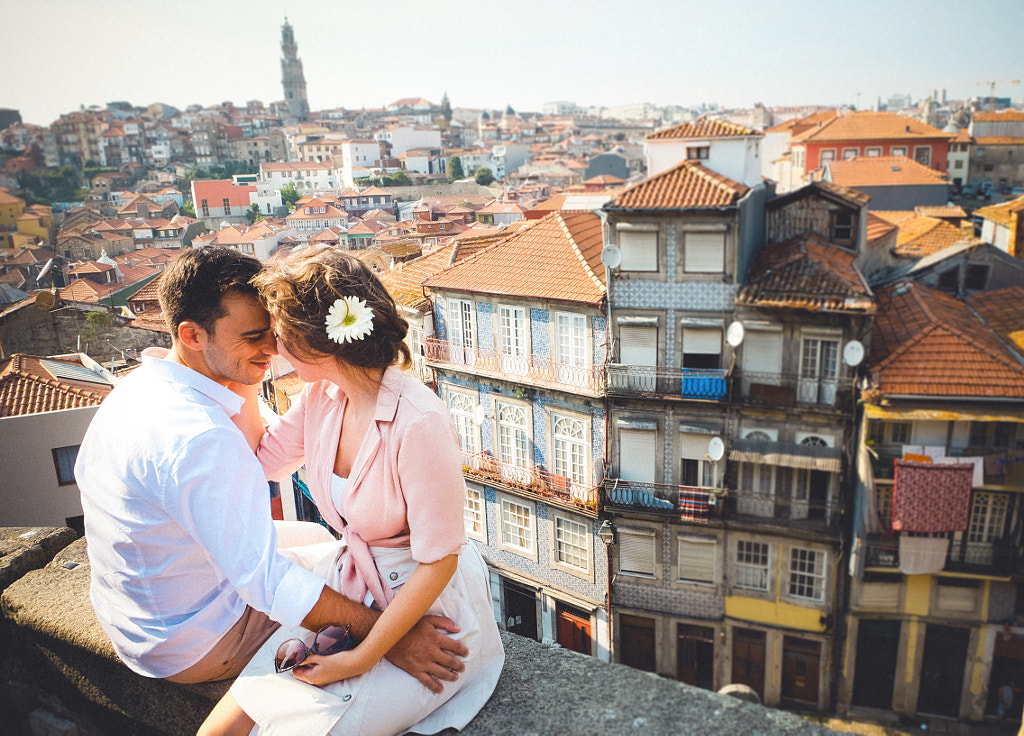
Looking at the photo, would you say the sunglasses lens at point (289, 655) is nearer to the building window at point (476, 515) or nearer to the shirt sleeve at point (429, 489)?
the shirt sleeve at point (429, 489)

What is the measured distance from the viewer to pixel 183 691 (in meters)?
1.87

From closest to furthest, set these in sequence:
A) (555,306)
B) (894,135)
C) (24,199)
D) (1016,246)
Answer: (555,306) < (1016,246) < (24,199) < (894,135)

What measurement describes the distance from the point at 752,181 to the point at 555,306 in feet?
11.9

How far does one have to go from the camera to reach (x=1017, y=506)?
9531mm

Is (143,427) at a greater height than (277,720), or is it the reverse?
(143,427)

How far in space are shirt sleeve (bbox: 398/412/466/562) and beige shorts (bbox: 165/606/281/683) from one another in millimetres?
587

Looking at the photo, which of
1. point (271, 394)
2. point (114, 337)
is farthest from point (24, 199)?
point (271, 394)

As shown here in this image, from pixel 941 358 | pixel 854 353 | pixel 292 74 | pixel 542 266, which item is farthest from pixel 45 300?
pixel 292 74

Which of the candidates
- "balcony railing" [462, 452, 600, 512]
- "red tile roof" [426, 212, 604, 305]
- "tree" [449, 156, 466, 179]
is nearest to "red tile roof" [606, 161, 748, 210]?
"red tile roof" [426, 212, 604, 305]

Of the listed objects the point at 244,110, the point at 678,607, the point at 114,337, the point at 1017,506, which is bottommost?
the point at 678,607

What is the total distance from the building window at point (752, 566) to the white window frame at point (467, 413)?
4.57 m

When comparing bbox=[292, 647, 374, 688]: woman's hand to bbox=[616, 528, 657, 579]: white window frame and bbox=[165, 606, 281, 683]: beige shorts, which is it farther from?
bbox=[616, 528, 657, 579]: white window frame

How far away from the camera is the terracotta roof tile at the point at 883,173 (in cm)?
2013

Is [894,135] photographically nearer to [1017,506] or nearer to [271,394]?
[1017,506]
